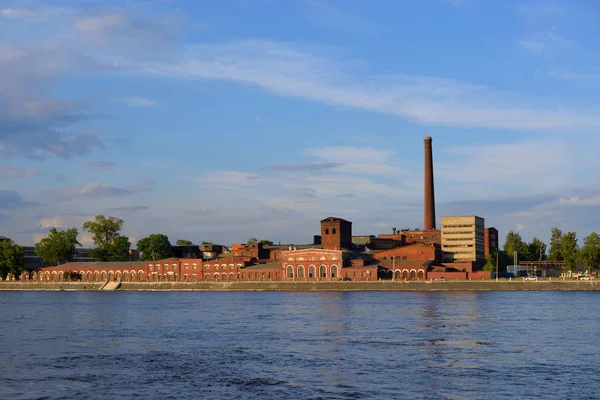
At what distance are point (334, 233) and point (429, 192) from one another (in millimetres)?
26844

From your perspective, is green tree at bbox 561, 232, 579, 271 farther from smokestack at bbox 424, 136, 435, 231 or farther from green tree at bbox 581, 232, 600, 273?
smokestack at bbox 424, 136, 435, 231

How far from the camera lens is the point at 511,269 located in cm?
17638

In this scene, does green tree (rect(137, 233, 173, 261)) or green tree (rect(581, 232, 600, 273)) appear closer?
green tree (rect(581, 232, 600, 273))

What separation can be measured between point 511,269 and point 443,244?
1673 cm

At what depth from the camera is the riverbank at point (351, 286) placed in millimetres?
135625

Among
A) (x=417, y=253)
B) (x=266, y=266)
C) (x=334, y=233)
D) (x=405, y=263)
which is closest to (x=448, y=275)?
(x=405, y=263)

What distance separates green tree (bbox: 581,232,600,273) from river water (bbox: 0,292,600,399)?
8682cm

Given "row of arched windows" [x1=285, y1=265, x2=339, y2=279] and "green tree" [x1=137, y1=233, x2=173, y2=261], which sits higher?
"green tree" [x1=137, y1=233, x2=173, y2=261]

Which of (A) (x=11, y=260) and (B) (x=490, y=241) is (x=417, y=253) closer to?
(B) (x=490, y=241)

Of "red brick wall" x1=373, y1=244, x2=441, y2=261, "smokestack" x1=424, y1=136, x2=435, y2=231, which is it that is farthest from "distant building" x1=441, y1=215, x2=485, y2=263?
"red brick wall" x1=373, y1=244, x2=441, y2=261

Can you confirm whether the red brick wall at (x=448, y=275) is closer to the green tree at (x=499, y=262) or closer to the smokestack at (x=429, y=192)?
the green tree at (x=499, y=262)

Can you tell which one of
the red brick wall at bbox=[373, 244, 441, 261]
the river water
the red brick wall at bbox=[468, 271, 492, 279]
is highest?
the red brick wall at bbox=[373, 244, 441, 261]

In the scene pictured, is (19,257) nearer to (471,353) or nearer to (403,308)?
(403,308)

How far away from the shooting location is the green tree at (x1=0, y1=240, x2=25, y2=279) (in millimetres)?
191000
